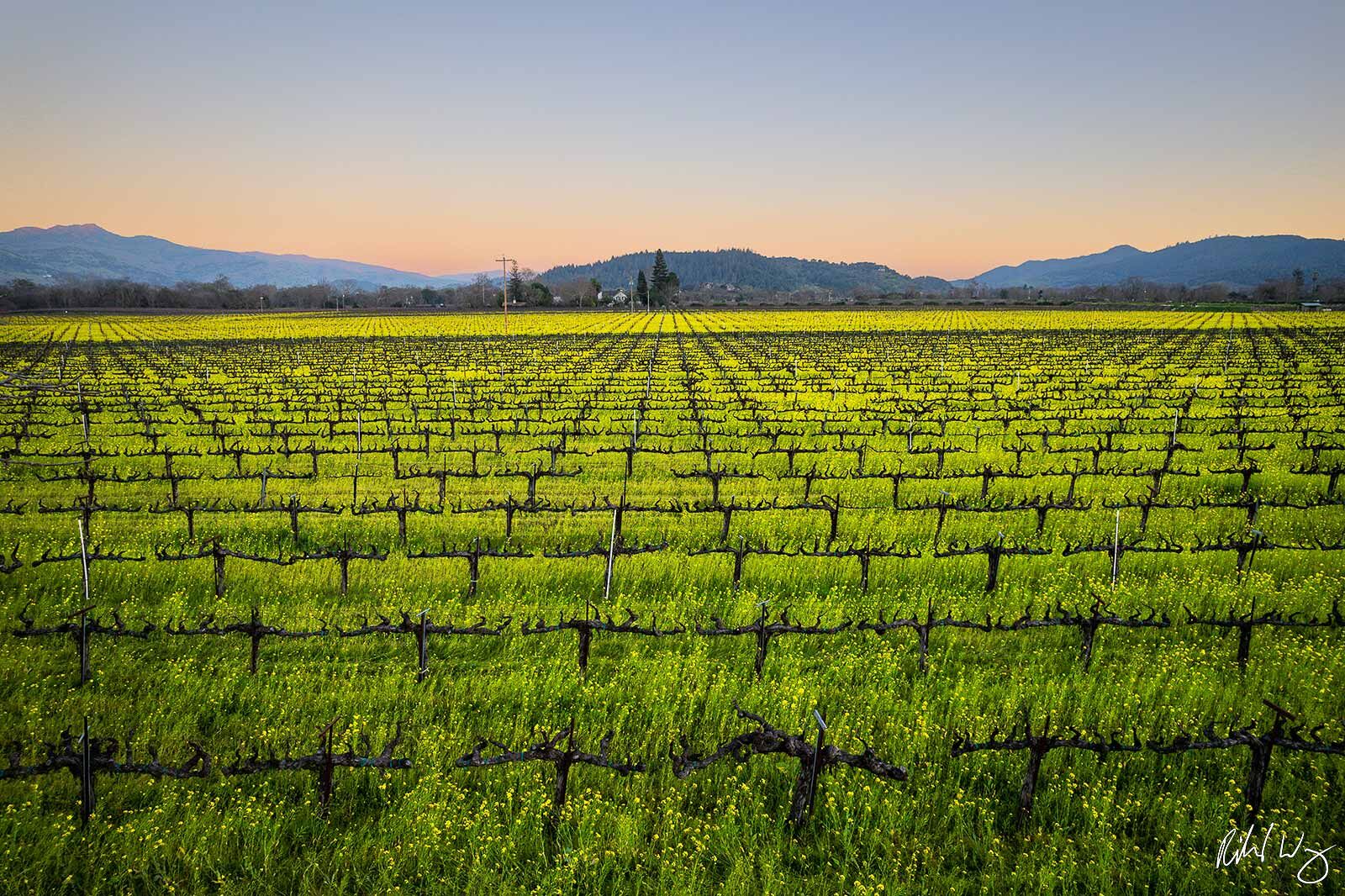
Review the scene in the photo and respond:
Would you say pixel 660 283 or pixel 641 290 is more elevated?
pixel 660 283

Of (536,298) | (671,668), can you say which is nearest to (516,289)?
(536,298)

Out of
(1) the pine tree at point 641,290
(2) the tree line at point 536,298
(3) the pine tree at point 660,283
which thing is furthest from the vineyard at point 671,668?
(3) the pine tree at point 660,283

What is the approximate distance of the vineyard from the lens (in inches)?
201

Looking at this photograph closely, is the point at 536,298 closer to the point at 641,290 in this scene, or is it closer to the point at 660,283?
the point at 641,290

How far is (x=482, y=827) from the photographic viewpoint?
17.6ft

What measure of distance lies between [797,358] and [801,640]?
3492 cm

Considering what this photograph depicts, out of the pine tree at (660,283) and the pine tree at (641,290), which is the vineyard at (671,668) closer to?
the pine tree at (641,290)
